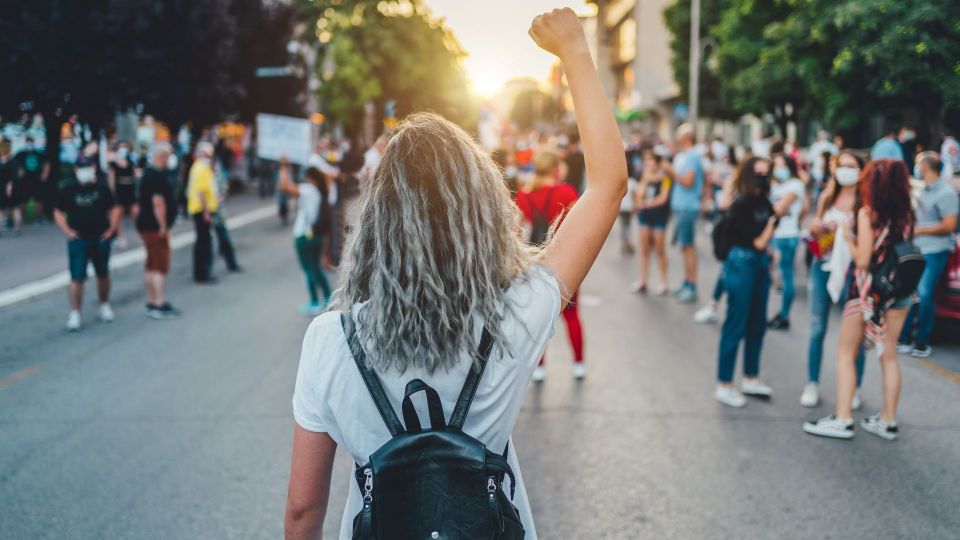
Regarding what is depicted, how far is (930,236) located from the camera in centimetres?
748

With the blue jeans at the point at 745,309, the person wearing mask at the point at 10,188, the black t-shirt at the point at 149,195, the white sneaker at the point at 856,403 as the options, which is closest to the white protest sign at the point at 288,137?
the person wearing mask at the point at 10,188

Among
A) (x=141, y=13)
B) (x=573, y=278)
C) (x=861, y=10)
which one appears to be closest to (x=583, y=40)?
(x=573, y=278)

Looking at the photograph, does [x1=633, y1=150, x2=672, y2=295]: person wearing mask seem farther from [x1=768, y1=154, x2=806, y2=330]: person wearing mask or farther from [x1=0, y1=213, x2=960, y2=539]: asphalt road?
[x1=0, y1=213, x2=960, y2=539]: asphalt road

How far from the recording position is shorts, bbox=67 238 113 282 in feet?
28.8

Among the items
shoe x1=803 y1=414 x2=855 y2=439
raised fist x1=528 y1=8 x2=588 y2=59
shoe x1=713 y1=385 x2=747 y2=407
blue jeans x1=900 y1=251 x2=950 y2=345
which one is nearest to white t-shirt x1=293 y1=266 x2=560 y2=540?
raised fist x1=528 y1=8 x2=588 y2=59

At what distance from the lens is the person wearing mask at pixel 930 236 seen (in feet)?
23.6

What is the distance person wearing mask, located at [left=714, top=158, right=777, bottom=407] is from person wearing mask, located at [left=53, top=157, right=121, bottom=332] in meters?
6.51

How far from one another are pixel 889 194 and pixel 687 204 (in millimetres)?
5415

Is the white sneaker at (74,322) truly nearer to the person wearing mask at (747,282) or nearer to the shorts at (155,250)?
the shorts at (155,250)

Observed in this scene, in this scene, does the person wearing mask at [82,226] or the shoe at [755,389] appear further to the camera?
the person wearing mask at [82,226]

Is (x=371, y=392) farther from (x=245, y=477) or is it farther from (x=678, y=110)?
(x=678, y=110)

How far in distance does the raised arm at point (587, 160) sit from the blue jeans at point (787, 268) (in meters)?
7.19

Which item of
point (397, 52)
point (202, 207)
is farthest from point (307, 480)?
point (397, 52)

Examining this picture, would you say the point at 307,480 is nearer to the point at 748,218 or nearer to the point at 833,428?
the point at 833,428
